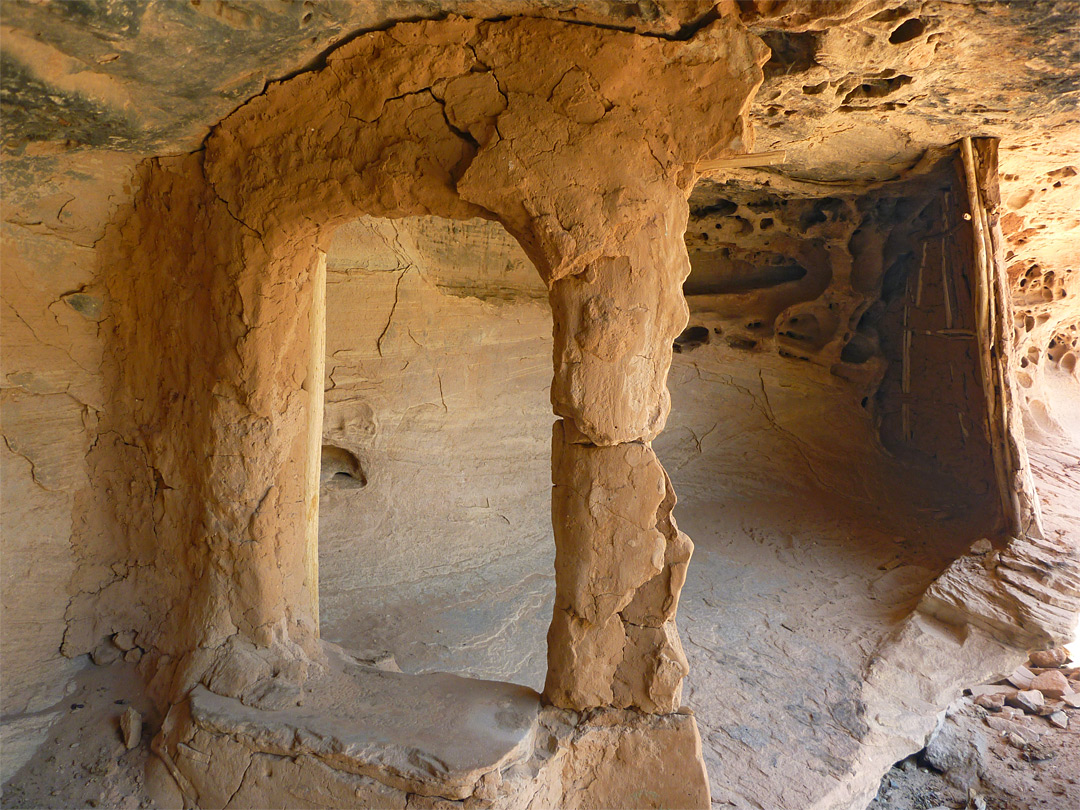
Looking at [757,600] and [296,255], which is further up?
[296,255]

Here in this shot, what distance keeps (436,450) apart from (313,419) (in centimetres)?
202

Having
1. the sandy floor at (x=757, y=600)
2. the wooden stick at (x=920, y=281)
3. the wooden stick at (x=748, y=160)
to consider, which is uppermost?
the wooden stick at (x=748, y=160)

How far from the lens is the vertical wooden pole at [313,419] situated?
3.30 m

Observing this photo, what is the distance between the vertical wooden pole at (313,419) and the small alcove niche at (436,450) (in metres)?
0.95

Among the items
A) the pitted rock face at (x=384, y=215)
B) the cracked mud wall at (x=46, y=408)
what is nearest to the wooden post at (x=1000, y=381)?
the pitted rock face at (x=384, y=215)

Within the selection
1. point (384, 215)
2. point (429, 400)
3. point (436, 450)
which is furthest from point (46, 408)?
point (436, 450)

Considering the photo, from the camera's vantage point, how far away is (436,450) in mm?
5371

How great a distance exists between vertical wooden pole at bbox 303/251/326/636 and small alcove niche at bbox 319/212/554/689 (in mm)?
949

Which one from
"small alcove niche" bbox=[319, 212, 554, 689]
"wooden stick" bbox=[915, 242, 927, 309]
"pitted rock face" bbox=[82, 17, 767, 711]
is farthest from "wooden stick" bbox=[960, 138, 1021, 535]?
"pitted rock face" bbox=[82, 17, 767, 711]

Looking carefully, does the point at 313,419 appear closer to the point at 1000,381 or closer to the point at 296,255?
the point at 296,255

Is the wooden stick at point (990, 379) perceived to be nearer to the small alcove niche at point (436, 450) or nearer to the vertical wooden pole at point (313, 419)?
the small alcove niche at point (436, 450)

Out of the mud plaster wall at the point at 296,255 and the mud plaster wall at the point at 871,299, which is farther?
the mud plaster wall at the point at 871,299

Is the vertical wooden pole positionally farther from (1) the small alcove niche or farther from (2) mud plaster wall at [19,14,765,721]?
(1) the small alcove niche

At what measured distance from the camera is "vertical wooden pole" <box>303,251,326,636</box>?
10.8 feet
